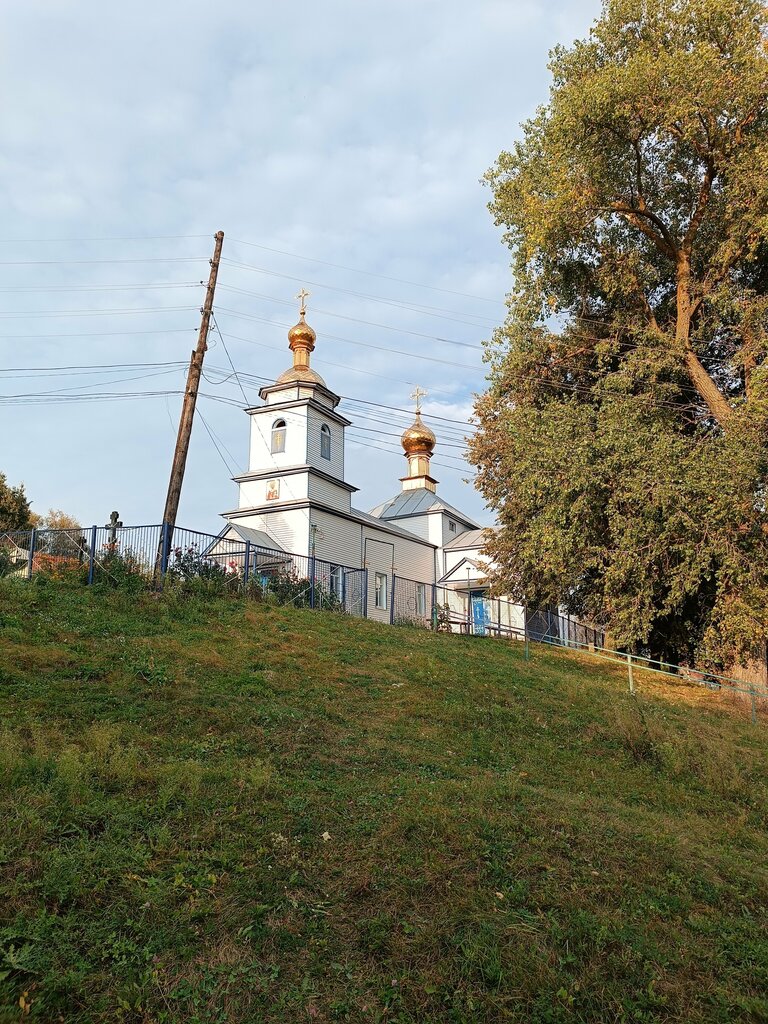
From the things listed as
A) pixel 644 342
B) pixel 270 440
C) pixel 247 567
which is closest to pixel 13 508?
pixel 270 440

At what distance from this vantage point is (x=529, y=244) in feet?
63.4

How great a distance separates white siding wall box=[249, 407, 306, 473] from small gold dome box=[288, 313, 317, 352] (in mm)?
3707

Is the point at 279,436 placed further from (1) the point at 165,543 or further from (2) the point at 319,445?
(1) the point at 165,543

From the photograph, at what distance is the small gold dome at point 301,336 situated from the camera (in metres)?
32.3

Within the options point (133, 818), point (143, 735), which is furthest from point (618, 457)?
point (133, 818)

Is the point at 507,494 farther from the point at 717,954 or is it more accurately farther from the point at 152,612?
the point at 717,954

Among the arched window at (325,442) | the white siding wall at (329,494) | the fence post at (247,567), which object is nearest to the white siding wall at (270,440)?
the white siding wall at (329,494)

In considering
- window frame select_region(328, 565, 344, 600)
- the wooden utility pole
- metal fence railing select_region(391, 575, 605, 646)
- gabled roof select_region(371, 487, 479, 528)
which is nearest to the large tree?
metal fence railing select_region(391, 575, 605, 646)

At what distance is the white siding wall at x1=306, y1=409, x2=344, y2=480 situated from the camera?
3007 cm

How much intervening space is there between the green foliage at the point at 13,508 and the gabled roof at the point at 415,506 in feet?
58.5

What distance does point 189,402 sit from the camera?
16703mm

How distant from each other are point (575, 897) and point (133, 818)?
3363 mm

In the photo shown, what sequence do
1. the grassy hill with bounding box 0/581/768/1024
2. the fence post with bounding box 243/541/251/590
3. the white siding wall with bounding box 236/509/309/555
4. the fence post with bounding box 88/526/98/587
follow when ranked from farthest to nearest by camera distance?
the white siding wall with bounding box 236/509/309/555
the fence post with bounding box 243/541/251/590
the fence post with bounding box 88/526/98/587
the grassy hill with bounding box 0/581/768/1024

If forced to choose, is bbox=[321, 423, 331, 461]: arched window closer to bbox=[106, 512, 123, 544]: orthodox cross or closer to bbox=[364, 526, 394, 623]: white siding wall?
bbox=[364, 526, 394, 623]: white siding wall
